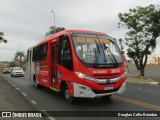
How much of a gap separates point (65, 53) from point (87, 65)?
4.93 ft

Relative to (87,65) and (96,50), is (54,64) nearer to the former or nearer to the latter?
(96,50)

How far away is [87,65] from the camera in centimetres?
1094

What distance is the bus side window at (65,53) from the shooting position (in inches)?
456

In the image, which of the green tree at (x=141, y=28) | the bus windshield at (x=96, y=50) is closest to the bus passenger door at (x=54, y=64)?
the bus windshield at (x=96, y=50)

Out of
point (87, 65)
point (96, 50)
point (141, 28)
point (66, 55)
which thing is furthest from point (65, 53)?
point (141, 28)

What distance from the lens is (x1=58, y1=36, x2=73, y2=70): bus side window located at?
1157cm

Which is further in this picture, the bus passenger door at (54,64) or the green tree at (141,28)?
the green tree at (141,28)

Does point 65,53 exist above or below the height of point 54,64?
above

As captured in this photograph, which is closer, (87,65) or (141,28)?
(87,65)

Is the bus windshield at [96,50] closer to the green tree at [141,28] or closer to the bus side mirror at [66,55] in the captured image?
the bus side mirror at [66,55]

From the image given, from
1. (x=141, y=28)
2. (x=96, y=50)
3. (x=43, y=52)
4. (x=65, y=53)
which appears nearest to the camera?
(x=96, y=50)

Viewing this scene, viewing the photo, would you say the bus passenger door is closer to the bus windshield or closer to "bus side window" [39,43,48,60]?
"bus side window" [39,43,48,60]

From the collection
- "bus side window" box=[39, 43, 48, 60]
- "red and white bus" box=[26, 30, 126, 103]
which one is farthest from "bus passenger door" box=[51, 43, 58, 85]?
"bus side window" box=[39, 43, 48, 60]

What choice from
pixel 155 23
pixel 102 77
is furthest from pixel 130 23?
pixel 102 77
